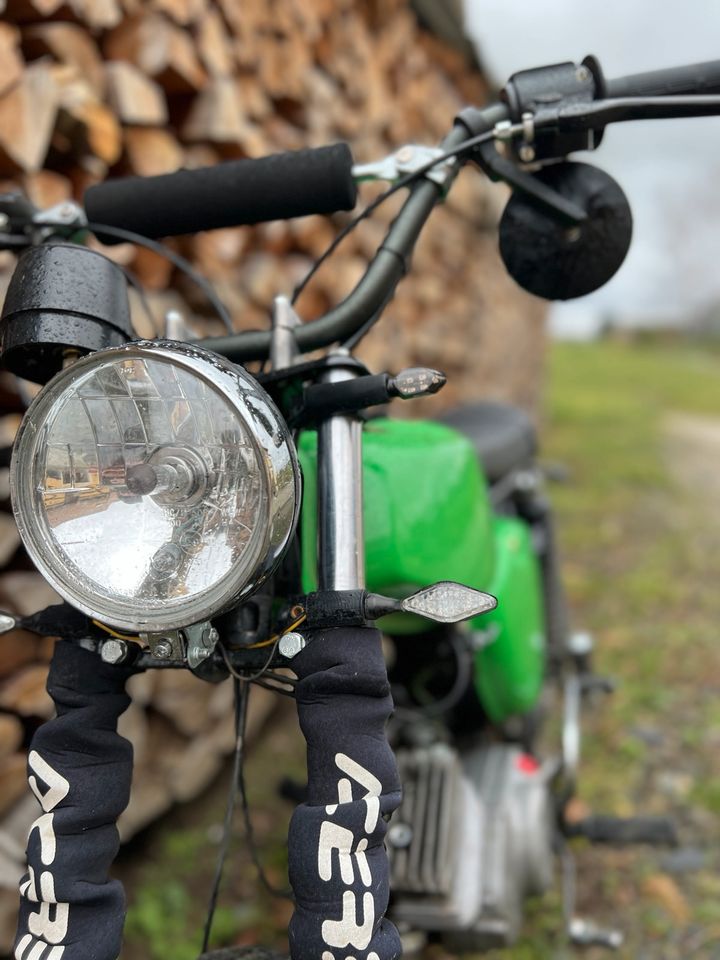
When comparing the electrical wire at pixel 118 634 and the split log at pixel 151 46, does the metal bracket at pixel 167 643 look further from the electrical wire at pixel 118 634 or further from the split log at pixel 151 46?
the split log at pixel 151 46

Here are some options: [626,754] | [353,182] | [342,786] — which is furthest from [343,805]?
[626,754]

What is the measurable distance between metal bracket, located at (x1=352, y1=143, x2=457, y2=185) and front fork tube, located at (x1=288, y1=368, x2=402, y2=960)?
48cm

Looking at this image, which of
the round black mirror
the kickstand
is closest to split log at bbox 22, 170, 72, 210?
the round black mirror

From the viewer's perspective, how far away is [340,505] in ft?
2.82

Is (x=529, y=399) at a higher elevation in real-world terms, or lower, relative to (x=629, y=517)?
higher

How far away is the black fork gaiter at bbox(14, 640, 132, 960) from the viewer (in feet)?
2.52

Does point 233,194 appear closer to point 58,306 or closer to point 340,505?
point 58,306

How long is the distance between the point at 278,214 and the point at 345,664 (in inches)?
23.0

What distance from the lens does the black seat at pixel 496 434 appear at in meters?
2.07

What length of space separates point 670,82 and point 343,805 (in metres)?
0.92

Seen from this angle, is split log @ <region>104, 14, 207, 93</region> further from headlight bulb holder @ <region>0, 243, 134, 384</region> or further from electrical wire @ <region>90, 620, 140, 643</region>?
electrical wire @ <region>90, 620, 140, 643</region>

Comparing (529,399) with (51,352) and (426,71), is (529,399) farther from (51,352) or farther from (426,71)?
(51,352)

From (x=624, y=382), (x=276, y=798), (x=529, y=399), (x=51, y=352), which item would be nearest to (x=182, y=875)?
(x=276, y=798)

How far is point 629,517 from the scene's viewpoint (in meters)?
4.58
